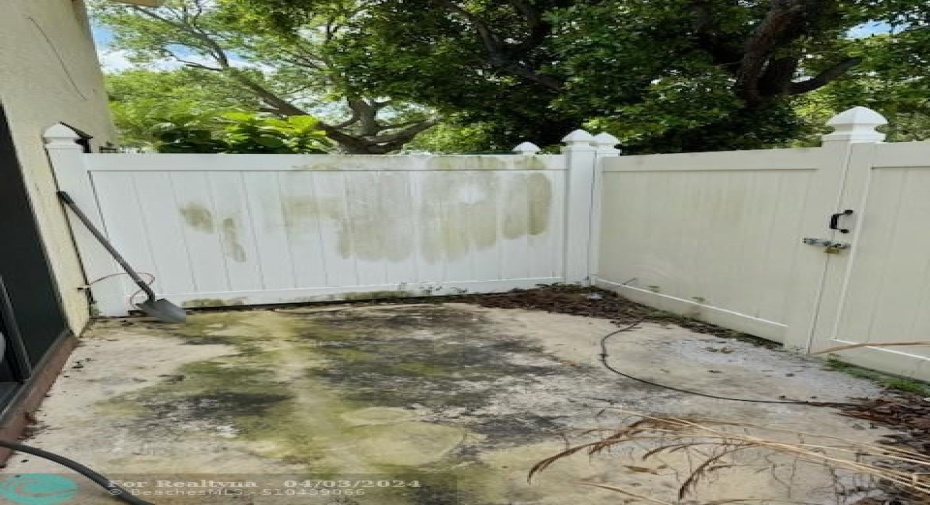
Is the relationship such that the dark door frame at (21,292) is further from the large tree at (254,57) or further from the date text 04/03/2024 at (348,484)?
the large tree at (254,57)

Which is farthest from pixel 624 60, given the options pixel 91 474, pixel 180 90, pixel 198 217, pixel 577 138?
pixel 180 90

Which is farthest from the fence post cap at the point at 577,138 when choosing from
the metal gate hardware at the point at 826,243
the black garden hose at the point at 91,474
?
the black garden hose at the point at 91,474

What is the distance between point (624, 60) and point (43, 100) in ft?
21.9

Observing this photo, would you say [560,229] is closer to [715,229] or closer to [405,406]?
[715,229]

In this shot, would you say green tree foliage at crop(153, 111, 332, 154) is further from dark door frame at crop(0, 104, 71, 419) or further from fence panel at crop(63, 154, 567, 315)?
dark door frame at crop(0, 104, 71, 419)

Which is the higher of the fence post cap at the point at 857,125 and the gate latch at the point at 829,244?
the fence post cap at the point at 857,125

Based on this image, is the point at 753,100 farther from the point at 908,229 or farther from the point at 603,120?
the point at 908,229

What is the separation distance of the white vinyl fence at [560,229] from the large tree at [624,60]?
342 cm

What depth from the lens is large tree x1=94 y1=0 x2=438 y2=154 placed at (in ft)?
36.9

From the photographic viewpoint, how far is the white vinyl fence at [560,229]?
2.51 m

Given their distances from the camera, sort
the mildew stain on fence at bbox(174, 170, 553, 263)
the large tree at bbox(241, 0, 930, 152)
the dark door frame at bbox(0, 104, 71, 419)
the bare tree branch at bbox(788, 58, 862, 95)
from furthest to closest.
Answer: the bare tree branch at bbox(788, 58, 862, 95) < the large tree at bbox(241, 0, 930, 152) < the mildew stain on fence at bbox(174, 170, 553, 263) < the dark door frame at bbox(0, 104, 71, 419)

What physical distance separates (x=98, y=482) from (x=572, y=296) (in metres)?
3.50

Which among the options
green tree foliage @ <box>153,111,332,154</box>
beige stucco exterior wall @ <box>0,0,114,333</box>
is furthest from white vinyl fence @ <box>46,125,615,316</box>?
green tree foliage @ <box>153,111,332,154</box>

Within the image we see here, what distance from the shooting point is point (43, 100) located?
3.18 m
